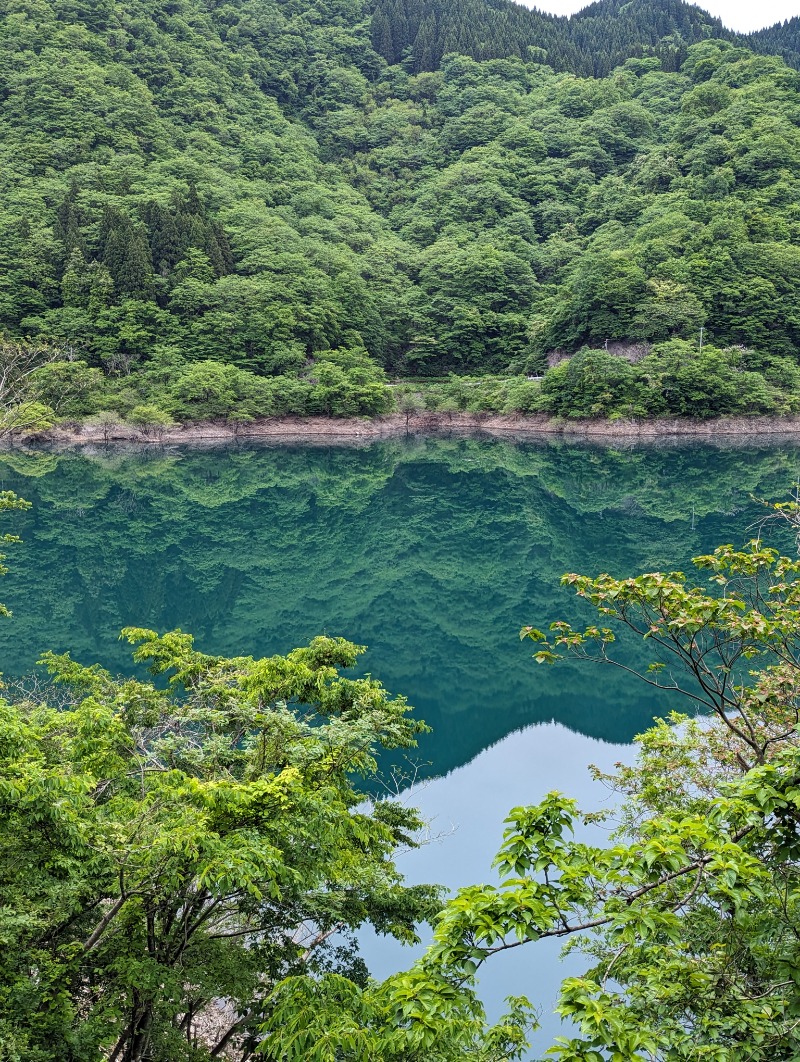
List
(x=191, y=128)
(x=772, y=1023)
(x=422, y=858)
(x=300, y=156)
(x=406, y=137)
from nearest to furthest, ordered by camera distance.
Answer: (x=772, y=1023), (x=422, y=858), (x=191, y=128), (x=300, y=156), (x=406, y=137)

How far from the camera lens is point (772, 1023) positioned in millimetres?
3135

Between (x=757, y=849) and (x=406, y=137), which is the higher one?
(x=406, y=137)

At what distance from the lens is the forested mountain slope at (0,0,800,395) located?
61.1 m

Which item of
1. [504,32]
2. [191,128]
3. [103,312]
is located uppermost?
[504,32]

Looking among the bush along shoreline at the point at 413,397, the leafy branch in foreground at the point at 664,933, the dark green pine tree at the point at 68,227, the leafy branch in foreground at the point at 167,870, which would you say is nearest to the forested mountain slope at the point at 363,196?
the dark green pine tree at the point at 68,227

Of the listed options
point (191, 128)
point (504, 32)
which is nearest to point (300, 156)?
point (191, 128)

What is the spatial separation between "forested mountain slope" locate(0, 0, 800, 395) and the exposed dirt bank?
6472 millimetres

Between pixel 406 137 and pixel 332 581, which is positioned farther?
pixel 406 137

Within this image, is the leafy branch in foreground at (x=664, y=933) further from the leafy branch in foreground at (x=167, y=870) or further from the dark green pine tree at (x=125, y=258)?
the dark green pine tree at (x=125, y=258)

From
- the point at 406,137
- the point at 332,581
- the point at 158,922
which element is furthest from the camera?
the point at 406,137

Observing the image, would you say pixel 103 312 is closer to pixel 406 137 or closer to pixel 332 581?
pixel 332 581

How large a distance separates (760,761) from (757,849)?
2.11 feet

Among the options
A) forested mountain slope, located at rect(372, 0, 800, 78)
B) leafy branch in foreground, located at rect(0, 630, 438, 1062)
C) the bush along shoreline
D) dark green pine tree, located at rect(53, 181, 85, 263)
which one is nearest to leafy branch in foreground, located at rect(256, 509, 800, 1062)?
→ leafy branch in foreground, located at rect(0, 630, 438, 1062)

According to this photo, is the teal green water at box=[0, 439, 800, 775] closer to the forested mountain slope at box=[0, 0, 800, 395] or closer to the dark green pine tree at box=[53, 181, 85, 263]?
the forested mountain slope at box=[0, 0, 800, 395]
